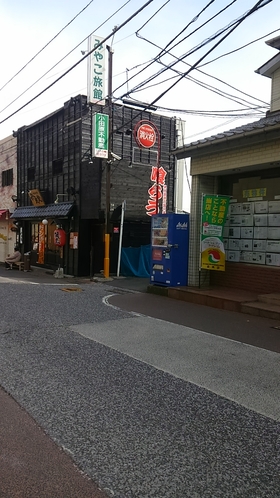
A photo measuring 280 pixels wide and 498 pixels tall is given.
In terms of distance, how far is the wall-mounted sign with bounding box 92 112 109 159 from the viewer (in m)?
15.8

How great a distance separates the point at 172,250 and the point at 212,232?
1.29m

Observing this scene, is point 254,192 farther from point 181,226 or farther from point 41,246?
point 41,246

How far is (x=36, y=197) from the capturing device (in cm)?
2022

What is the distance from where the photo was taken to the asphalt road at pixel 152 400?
3.04m

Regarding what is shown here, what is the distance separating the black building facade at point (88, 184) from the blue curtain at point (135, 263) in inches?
18.3

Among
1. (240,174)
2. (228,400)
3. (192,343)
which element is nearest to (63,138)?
(240,174)

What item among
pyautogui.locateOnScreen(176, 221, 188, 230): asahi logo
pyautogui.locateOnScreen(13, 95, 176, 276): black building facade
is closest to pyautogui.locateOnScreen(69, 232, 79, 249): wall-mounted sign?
pyautogui.locateOnScreen(13, 95, 176, 276): black building facade

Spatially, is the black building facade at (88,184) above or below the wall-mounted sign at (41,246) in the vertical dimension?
above

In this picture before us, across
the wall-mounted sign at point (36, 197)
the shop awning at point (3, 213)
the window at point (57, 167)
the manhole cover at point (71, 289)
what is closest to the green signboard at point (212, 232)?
the manhole cover at point (71, 289)

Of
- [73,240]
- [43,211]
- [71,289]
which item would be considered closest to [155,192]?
[73,240]

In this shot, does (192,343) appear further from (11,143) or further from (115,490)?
(11,143)

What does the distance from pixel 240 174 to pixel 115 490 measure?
9.73 m

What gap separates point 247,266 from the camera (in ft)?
36.2

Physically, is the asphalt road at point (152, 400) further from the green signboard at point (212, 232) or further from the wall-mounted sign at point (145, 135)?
the wall-mounted sign at point (145, 135)
